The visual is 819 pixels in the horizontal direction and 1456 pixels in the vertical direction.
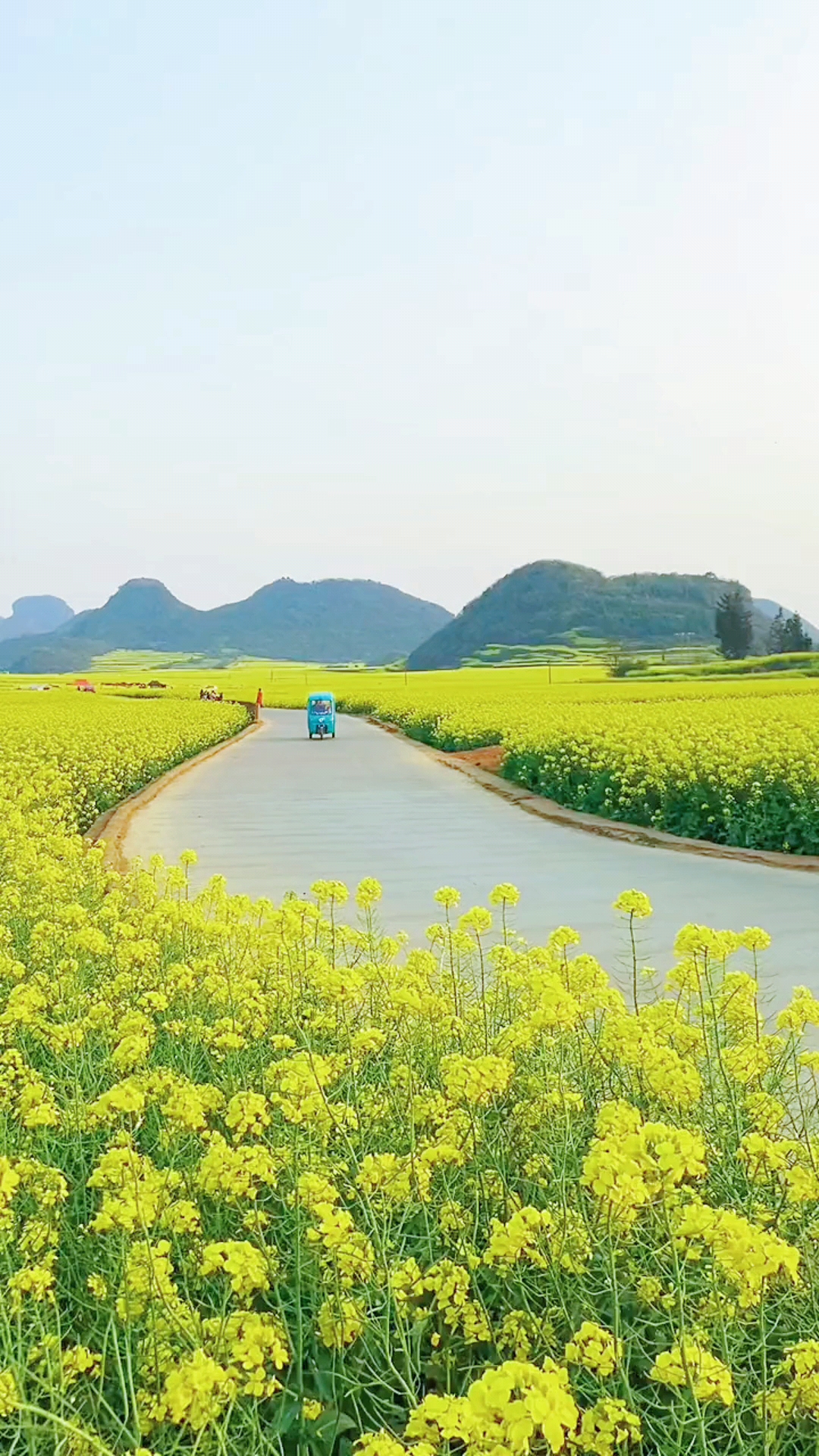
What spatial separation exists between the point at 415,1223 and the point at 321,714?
30086 millimetres

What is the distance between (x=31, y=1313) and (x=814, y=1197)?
184 centimetres

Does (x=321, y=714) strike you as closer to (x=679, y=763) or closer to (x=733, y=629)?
(x=679, y=763)

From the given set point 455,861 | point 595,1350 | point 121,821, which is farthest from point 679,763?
point 595,1350

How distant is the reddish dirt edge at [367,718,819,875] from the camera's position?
10609 millimetres

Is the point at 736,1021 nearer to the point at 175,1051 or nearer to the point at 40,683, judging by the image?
the point at 175,1051

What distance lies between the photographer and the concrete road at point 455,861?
26.3 ft

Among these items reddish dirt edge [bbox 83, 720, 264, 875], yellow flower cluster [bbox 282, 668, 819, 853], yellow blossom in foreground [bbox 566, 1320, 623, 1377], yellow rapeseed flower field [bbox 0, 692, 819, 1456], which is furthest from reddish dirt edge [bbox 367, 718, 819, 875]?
yellow blossom in foreground [bbox 566, 1320, 623, 1377]

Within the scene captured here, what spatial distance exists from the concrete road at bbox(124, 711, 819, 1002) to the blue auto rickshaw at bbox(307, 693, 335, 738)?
1270 centimetres

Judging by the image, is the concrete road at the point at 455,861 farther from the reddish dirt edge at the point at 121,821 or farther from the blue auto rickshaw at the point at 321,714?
the blue auto rickshaw at the point at 321,714

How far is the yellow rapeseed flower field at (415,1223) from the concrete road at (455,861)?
8.62 feet

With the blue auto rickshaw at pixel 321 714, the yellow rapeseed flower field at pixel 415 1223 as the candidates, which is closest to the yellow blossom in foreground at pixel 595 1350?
the yellow rapeseed flower field at pixel 415 1223

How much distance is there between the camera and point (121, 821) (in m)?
14.3

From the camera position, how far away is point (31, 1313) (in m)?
2.60

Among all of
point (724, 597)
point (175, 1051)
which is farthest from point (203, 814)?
point (724, 597)
